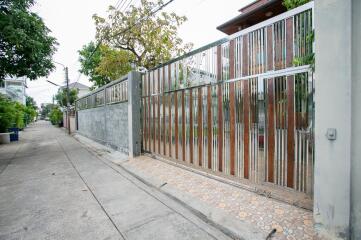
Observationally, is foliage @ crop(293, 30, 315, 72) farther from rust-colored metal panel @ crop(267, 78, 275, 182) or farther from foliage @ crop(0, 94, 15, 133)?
foliage @ crop(0, 94, 15, 133)

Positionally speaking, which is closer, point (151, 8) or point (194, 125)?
point (194, 125)

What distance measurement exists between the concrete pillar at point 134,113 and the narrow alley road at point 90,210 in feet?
4.90

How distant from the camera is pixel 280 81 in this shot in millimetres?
3211

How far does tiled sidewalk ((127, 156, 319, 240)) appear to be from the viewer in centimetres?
255

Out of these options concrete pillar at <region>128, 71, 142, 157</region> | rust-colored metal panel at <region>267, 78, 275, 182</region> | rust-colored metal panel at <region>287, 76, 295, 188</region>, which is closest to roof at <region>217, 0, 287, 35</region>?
concrete pillar at <region>128, 71, 142, 157</region>

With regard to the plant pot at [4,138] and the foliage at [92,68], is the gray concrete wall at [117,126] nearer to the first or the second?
the plant pot at [4,138]

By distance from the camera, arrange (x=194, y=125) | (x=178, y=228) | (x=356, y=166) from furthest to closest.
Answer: (x=194, y=125)
(x=178, y=228)
(x=356, y=166)

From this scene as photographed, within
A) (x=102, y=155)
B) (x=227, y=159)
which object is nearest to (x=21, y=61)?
(x=102, y=155)

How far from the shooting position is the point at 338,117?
84.7 inches

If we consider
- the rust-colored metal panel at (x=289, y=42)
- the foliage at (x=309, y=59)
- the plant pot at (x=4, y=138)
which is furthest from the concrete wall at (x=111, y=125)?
the foliage at (x=309, y=59)

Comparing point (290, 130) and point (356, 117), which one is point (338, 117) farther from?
point (290, 130)

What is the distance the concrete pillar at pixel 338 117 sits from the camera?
206cm

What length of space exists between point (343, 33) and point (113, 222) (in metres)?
3.83

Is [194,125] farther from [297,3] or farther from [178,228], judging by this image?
[297,3]
